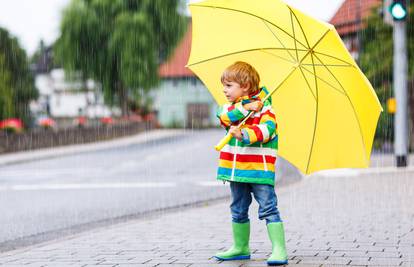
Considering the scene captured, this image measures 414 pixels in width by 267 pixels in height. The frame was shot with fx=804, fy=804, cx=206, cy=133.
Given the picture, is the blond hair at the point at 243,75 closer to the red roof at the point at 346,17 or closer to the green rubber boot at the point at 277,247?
the green rubber boot at the point at 277,247

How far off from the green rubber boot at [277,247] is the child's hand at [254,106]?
0.84 m

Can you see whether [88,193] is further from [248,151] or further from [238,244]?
[248,151]

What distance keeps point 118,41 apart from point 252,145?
136 feet

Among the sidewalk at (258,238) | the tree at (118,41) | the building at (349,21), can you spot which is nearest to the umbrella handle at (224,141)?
the sidewalk at (258,238)

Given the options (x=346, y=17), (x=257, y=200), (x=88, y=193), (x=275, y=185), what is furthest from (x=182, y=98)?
(x=257, y=200)

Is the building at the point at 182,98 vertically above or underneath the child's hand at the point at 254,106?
above

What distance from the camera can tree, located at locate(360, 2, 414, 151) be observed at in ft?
71.2

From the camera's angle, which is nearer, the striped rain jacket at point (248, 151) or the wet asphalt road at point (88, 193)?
the striped rain jacket at point (248, 151)

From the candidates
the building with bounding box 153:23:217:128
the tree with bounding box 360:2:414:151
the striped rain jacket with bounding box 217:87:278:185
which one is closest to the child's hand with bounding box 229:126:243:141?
the striped rain jacket with bounding box 217:87:278:185

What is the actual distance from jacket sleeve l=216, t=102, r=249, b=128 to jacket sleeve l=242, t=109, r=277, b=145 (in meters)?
0.10

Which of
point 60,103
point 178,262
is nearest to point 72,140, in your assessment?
point 178,262

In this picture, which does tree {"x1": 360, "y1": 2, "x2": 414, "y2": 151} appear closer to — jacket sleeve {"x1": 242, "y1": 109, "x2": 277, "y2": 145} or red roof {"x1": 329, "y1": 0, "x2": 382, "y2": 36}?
jacket sleeve {"x1": 242, "y1": 109, "x2": 277, "y2": 145}

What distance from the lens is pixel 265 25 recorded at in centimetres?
561

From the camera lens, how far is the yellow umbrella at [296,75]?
5.50 meters
